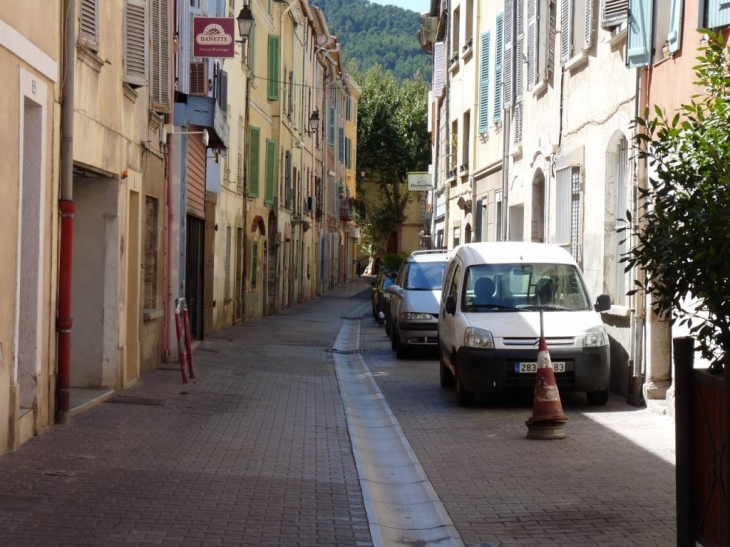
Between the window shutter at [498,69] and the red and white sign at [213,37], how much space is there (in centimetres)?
774

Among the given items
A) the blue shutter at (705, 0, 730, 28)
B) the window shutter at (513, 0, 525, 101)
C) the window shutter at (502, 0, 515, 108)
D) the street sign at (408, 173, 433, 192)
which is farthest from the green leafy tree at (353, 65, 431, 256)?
the blue shutter at (705, 0, 730, 28)

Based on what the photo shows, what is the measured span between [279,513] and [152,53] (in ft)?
31.8

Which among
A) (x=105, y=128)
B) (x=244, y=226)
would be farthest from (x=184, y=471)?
(x=244, y=226)

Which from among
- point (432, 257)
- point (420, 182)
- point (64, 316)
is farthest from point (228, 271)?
point (64, 316)

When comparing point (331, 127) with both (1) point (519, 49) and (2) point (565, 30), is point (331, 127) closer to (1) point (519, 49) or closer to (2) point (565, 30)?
Answer: (1) point (519, 49)

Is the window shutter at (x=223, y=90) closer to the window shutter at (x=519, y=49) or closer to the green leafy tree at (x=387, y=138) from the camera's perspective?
the window shutter at (x=519, y=49)

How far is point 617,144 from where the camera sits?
15469 millimetres

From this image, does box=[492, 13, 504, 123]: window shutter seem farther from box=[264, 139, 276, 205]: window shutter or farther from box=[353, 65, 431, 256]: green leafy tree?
box=[353, 65, 431, 256]: green leafy tree

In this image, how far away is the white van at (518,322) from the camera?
1309 cm

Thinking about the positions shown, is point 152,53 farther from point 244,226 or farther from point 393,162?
point 393,162

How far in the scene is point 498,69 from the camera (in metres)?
25.4

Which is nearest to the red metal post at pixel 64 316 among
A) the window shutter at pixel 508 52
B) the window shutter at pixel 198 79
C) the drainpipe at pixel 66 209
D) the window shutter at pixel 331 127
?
the drainpipe at pixel 66 209

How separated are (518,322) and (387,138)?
6197 centimetres

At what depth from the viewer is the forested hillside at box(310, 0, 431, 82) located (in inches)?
5443
